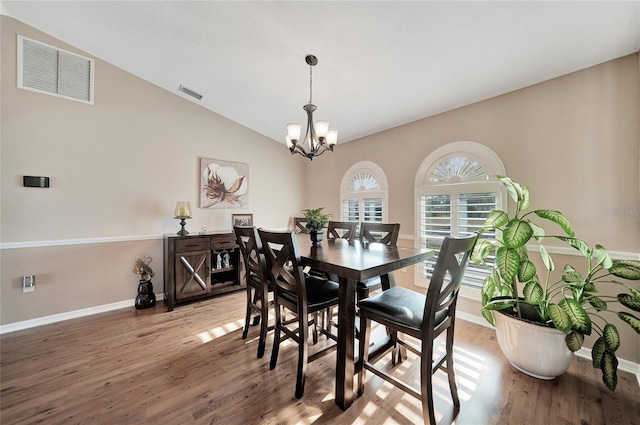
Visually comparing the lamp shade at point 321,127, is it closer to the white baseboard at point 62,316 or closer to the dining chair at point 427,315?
the dining chair at point 427,315

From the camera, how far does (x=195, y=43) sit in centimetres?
252

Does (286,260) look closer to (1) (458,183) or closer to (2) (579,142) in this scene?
(1) (458,183)

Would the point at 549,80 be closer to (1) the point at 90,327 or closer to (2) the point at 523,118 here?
(2) the point at 523,118

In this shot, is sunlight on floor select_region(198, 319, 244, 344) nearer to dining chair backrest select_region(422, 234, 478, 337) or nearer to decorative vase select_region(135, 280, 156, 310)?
decorative vase select_region(135, 280, 156, 310)

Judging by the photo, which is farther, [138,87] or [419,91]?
[138,87]

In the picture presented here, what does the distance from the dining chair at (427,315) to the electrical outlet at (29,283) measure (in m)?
3.69

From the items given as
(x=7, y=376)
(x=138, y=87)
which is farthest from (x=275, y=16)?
(x=7, y=376)

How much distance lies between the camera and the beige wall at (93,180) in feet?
8.60

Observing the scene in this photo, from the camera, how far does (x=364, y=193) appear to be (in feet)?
13.4

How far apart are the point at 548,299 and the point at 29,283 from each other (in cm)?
517

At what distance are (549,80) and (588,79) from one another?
10.6 inches

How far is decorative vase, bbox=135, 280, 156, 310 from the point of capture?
3182 mm

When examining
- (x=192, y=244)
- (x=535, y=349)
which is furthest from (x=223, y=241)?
(x=535, y=349)

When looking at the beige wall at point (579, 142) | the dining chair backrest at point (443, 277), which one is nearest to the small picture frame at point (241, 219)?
the beige wall at point (579, 142)
